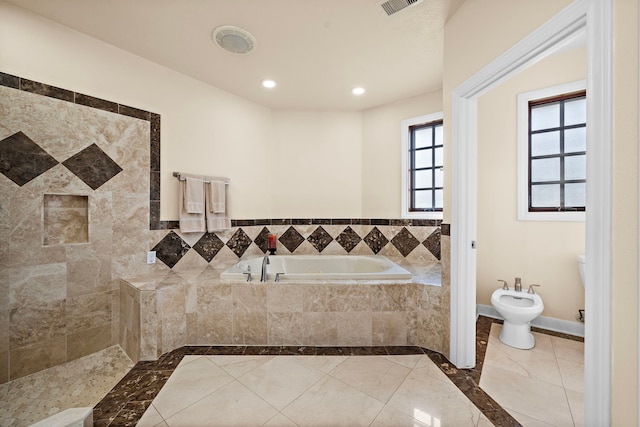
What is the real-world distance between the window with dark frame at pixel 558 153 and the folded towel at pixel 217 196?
10.3 feet

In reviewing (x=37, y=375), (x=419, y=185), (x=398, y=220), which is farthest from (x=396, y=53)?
(x=37, y=375)

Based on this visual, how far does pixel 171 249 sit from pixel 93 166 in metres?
0.90

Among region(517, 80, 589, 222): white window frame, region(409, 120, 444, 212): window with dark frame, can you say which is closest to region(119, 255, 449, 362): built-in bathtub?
region(409, 120, 444, 212): window with dark frame

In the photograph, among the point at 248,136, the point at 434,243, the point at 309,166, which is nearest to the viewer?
the point at 434,243

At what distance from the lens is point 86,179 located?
191 cm

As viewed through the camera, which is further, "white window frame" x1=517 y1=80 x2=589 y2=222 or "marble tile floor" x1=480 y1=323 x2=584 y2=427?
"white window frame" x1=517 y1=80 x2=589 y2=222

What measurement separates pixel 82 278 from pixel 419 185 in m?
3.34

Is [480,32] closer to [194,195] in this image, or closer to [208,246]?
[194,195]

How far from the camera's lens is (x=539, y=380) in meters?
1.62

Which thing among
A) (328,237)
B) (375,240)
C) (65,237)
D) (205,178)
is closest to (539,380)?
(375,240)

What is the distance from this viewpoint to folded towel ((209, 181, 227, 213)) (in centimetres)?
260

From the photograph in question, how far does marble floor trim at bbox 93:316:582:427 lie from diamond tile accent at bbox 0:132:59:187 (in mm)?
1518

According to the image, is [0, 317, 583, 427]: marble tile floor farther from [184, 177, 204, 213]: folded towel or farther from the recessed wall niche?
[184, 177, 204, 213]: folded towel

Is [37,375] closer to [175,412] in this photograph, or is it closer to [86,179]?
[175,412]
